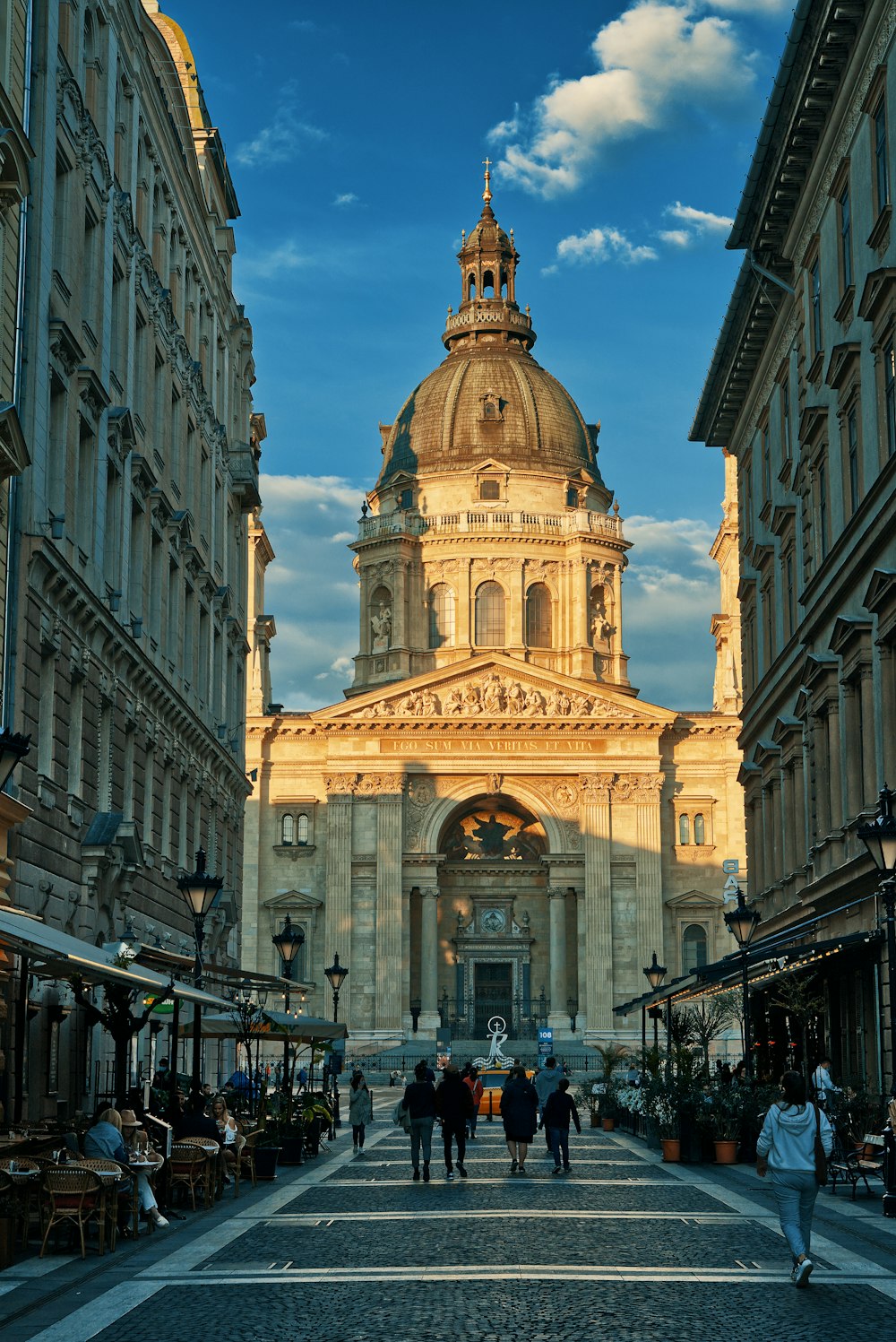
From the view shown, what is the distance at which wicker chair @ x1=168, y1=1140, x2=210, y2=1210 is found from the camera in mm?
21844

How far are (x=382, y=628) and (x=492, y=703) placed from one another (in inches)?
580

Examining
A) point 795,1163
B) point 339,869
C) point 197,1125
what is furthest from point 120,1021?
point 339,869

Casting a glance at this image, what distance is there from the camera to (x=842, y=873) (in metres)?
31.6

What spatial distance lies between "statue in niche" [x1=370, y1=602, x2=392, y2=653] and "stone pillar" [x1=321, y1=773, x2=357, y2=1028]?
14.2 m

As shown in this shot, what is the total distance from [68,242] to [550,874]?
59.1 m

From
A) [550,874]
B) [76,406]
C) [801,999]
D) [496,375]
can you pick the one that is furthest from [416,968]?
[76,406]

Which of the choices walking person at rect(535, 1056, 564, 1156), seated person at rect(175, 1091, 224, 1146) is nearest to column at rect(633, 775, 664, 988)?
walking person at rect(535, 1056, 564, 1156)

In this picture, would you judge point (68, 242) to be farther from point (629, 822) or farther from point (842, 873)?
point (629, 822)

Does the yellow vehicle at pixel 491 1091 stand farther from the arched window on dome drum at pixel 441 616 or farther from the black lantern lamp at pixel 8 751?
the arched window on dome drum at pixel 441 616

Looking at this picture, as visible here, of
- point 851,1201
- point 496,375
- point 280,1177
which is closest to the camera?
point 851,1201

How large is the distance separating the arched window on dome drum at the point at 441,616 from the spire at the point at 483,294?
18325 millimetres

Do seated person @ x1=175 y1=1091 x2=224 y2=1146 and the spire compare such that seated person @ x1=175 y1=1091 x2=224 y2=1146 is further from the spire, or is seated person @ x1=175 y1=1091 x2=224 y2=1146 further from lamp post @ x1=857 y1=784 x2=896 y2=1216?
the spire

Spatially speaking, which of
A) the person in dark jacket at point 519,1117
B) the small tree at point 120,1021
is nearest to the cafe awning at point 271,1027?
the person in dark jacket at point 519,1117

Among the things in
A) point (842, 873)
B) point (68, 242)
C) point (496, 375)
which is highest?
point (496, 375)
